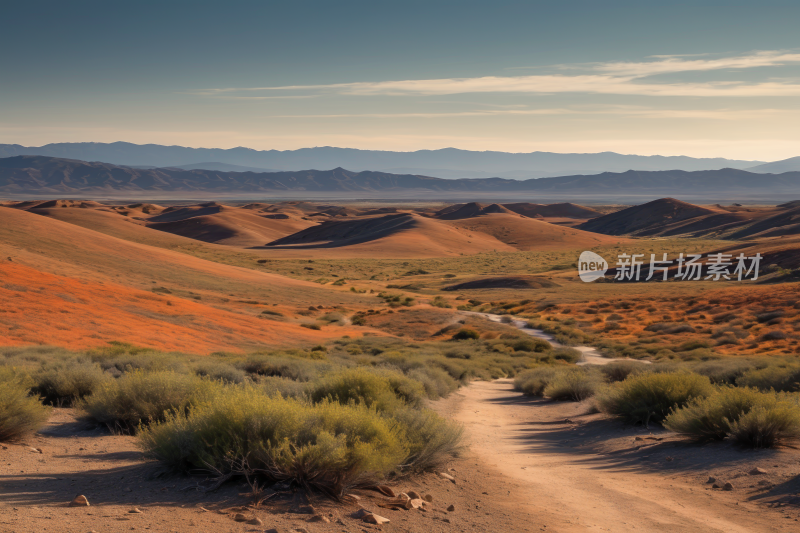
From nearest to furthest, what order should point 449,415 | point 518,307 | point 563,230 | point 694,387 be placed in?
point 694,387 < point 449,415 < point 518,307 < point 563,230

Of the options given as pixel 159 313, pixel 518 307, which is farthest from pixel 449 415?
pixel 518 307

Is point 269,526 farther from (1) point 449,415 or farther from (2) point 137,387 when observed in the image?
(1) point 449,415

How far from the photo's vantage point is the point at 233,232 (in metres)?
128

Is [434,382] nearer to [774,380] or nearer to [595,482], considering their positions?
[774,380]

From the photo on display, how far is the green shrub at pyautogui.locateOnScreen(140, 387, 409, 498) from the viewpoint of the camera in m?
6.16

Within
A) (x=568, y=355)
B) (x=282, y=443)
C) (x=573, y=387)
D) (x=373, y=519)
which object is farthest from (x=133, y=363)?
(x=568, y=355)

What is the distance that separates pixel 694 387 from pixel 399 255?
288 feet

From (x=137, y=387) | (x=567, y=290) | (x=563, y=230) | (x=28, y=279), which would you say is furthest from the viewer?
(x=563, y=230)

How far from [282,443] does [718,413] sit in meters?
6.85

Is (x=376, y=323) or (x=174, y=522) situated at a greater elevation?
(x=174, y=522)

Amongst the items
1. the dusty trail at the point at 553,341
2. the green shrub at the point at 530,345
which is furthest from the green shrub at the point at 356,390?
the green shrub at the point at 530,345

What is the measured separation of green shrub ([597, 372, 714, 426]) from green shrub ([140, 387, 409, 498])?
642 centimetres

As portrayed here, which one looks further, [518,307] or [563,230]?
[563,230]
